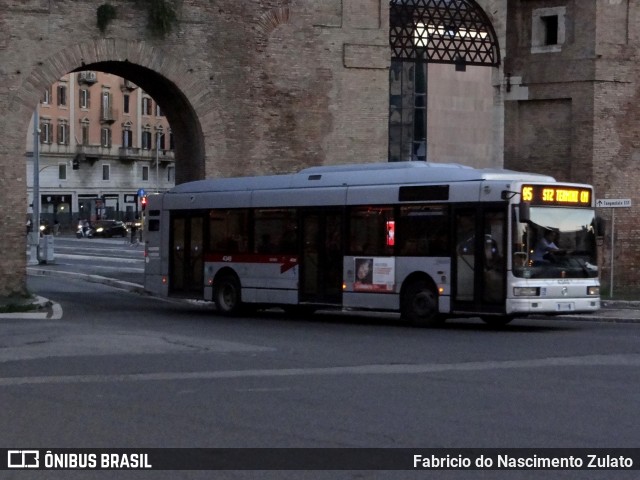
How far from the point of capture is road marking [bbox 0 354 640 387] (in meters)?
14.1

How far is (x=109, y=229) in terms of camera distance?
3433 inches

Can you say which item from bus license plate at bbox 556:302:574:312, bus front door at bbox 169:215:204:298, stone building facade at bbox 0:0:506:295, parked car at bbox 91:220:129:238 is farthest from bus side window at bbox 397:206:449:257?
parked car at bbox 91:220:129:238

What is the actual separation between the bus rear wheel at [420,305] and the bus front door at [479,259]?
53 centimetres

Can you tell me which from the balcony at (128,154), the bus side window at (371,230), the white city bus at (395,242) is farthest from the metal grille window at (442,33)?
the balcony at (128,154)

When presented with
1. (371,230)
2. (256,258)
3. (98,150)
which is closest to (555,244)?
(371,230)

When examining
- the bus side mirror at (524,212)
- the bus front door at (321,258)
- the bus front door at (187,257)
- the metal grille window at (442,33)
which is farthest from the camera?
the metal grille window at (442,33)

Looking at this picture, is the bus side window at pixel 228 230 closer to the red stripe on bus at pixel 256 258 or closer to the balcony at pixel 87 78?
the red stripe on bus at pixel 256 258

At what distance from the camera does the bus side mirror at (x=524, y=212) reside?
20.9m

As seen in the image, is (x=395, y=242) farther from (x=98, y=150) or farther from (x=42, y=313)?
(x=98, y=150)

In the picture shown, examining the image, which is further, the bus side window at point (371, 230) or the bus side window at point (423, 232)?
the bus side window at point (371, 230)

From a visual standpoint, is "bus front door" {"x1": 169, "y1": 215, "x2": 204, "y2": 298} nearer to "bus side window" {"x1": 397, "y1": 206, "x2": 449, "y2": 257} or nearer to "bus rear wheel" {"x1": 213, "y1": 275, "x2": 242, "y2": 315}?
"bus rear wheel" {"x1": 213, "y1": 275, "x2": 242, "y2": 315}

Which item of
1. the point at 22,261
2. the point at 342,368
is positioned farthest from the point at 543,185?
the point at 22,261

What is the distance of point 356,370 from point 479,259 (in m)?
6.93

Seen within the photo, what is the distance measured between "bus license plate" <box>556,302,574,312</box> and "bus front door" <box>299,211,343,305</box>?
431cm
